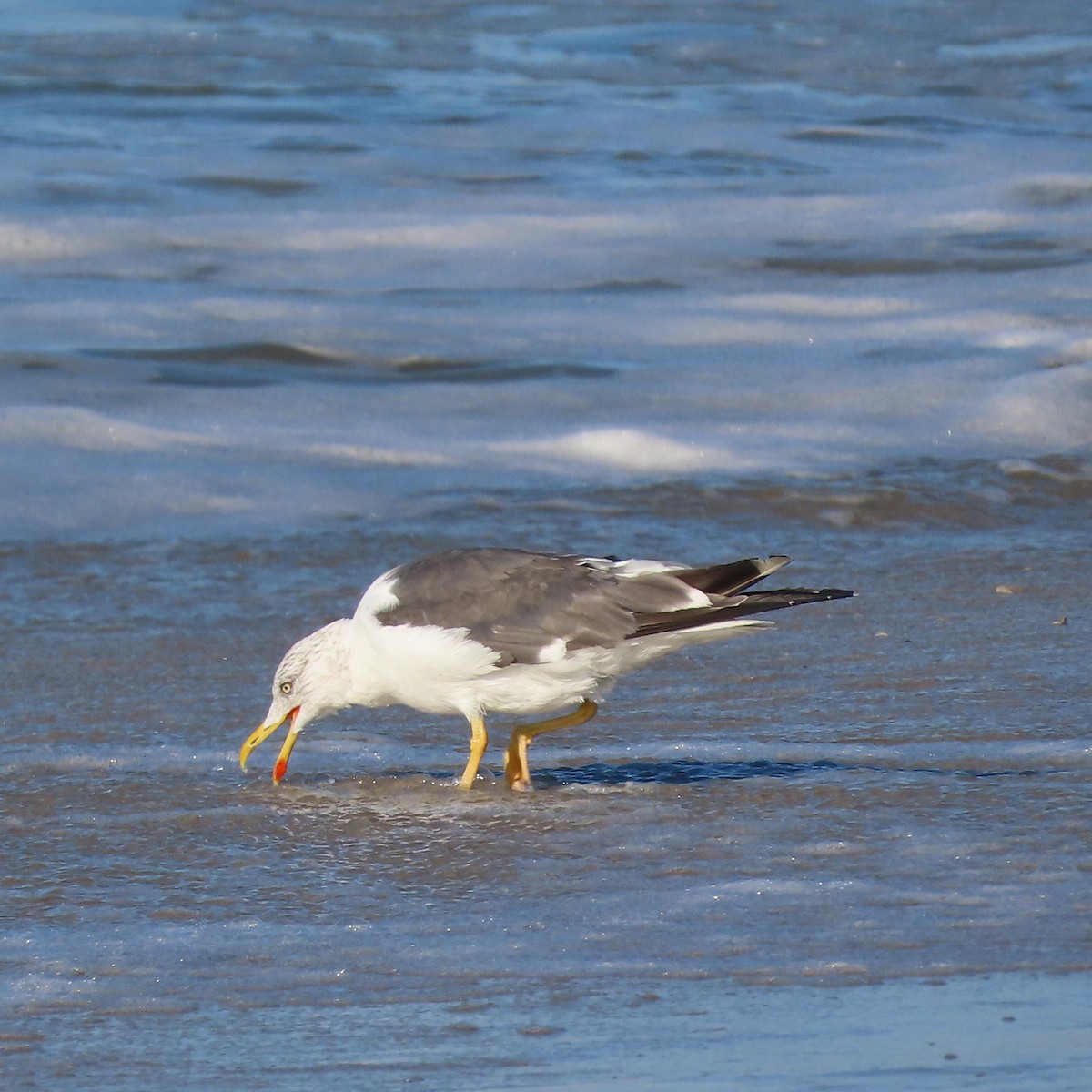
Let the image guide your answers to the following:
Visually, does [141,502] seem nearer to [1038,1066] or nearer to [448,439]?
[448,439]

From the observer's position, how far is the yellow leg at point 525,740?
4.98 metres

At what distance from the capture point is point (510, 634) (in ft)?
16.3

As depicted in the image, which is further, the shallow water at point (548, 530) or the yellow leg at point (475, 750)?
the yellow leg at point (475, 750)

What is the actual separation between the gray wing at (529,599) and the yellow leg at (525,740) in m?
0.21

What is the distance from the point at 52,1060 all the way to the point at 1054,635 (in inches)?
140

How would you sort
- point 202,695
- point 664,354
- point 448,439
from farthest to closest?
point 664,354
point 448,439
point 202,695

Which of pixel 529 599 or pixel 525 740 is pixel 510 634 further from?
pixel 525 740

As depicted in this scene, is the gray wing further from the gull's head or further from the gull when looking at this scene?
the gull's head

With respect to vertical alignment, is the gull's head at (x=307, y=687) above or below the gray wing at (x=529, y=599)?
below

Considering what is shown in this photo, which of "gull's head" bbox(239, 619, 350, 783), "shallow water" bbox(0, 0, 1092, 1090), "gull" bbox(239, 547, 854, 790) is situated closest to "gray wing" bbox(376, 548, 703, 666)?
"gull" bbox(239, 547, 854, 790)

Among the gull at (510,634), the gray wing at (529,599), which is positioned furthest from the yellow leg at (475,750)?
the gray wing at (529,599)

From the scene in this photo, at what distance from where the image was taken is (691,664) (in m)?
5.95

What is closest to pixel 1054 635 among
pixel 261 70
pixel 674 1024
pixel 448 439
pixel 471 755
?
pixel 471 755

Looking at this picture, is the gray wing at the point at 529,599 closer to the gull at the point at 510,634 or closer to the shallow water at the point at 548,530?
the gull at the point at 510,634
